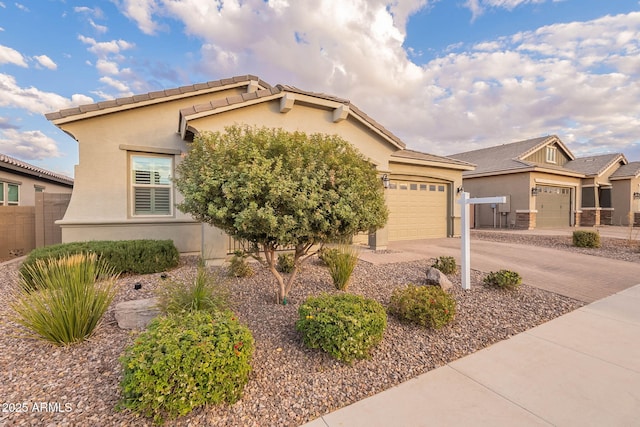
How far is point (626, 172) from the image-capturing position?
2048cm

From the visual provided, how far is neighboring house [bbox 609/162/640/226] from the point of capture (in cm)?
2033

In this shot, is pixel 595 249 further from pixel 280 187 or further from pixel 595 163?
pixel 595 163

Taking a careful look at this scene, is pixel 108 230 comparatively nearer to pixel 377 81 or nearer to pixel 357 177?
pixel 357 177

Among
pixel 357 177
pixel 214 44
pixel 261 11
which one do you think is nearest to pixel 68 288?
pixel 357 177

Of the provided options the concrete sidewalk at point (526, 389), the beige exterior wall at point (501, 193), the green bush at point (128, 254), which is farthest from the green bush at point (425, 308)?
the beige exterior wall at point (501, 193)

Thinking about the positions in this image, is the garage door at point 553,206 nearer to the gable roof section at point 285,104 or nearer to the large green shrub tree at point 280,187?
the gable roof section at point 285,104

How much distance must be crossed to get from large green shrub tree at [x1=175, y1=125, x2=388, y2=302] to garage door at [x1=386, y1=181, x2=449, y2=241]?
7.49m

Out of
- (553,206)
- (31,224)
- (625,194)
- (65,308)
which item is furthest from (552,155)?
(31,224)

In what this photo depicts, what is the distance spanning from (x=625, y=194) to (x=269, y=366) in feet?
97.9

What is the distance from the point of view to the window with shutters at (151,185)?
25.4ft

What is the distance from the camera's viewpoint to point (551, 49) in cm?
945

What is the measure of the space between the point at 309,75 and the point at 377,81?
3.48 m

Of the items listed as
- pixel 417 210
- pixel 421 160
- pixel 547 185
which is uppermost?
pixel 421 160

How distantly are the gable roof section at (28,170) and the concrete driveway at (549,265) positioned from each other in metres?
13.8
